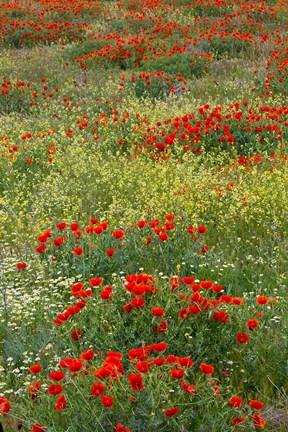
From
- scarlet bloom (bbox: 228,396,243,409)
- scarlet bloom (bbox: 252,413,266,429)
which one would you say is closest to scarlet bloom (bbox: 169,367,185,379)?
scarlet bloom (bbox: 228,396,243,409)

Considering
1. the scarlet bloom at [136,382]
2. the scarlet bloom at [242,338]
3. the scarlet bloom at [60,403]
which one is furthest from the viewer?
the scarlet bloom at [242,338]

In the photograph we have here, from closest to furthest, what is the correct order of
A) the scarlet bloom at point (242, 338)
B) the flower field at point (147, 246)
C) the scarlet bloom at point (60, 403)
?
1. the scarlet bloom at point (60, 403)
2. the flower field at point (147, 246)
3. the scarlet bloom at point (242, 338)

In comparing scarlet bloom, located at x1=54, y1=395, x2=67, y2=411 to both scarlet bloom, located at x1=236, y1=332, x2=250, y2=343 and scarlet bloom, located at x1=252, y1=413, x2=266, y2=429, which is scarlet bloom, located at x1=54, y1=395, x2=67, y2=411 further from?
scarlet bloom, located at x1=236, y1=332, x2=250, y2=343

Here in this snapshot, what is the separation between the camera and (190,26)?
50.0 feet

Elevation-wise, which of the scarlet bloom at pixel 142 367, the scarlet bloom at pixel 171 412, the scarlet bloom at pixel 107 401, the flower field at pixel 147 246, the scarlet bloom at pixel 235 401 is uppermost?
the scarlet bloom at pixel 142 367

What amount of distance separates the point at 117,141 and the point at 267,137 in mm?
1913

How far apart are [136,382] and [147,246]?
2.13 m

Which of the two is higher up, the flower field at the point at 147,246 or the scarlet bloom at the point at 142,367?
the scarlet bloom at the point at 142,367

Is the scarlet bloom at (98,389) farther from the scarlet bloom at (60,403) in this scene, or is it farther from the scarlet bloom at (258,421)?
the scarlet bloom at (258,421)

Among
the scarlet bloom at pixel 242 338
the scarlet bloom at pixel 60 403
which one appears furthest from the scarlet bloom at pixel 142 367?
the scarlet bloom at pixel 242 338

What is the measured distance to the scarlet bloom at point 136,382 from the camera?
2.49 metres

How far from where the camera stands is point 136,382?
2.52 m

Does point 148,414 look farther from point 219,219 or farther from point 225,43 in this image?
point 225,43

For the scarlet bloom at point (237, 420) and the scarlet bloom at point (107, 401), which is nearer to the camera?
the scarlet bloom at point (107, 401)
